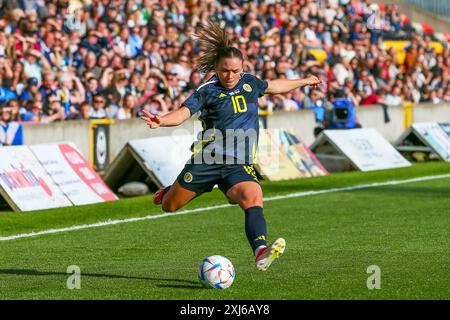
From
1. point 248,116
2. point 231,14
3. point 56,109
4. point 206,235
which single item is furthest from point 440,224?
point 231,14

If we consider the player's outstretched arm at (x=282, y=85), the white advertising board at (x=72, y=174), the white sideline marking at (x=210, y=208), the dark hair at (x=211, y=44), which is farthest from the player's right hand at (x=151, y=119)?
the white advertising board at (x=72, y=174)

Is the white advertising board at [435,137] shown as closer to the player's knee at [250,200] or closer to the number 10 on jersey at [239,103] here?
the number 10 on jersey at [239,103]

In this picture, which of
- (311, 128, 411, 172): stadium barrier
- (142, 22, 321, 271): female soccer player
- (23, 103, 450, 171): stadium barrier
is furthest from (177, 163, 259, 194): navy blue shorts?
(311, 128, 411, 172): stadium barrier

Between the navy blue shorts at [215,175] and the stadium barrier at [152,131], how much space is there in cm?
843

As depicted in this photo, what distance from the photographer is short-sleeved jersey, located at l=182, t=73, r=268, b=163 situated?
394 inches

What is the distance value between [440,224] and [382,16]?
2181 centimetres

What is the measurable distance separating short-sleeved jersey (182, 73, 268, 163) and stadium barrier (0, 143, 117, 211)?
6356 mm

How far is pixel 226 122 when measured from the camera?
394 inches

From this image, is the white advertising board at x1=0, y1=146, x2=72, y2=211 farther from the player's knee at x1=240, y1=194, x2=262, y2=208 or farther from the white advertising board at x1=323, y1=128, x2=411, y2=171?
the white advertising board at x1=323, y1=128, x2=411, y2=171

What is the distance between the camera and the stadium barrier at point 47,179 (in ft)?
52.4

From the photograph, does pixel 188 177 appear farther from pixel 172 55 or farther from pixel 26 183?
pixel 172 55

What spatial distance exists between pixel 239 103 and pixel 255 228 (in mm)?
1165

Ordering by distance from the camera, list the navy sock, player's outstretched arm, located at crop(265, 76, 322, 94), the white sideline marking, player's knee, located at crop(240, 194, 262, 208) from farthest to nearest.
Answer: the white sideline marking
player's outstretched arm, located at crop(265, 76, 322, 94)
player's knee, located at crop(240, 194, 262, 208)
the navy sock

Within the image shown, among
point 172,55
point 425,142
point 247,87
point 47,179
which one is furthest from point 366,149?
point 247,87
